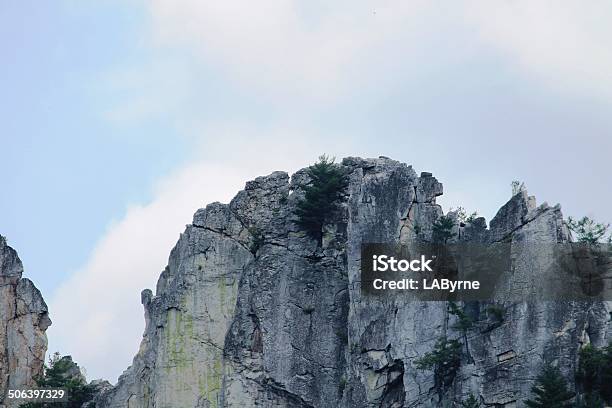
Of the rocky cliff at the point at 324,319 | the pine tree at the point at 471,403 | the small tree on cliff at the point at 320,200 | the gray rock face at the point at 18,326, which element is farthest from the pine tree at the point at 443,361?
the gray rock face at the point at 18,326

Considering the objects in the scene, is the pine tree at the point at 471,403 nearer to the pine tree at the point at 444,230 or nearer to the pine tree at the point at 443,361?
the pine tree at the point at 443,361

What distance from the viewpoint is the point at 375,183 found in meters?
98.4

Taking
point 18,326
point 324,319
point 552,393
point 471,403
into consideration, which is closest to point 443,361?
point 471,403

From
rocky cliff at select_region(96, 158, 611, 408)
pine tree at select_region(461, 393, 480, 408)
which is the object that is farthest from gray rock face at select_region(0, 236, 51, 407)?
pine tree at select_region(461, 393, 480, 408)

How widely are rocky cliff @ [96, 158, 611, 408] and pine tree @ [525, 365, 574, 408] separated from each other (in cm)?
114

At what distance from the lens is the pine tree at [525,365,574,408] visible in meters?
87.3

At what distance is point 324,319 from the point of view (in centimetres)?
9969

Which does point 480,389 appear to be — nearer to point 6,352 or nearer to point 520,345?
point 520,345

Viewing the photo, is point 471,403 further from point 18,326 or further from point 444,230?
point 18,326

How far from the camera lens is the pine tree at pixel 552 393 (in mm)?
87312

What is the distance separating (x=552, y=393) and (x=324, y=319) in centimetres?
1599

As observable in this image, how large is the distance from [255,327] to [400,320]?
354 inches

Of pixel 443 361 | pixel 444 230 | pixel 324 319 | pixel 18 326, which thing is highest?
pixel 444 230

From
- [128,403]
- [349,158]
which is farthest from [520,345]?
[128,403]
